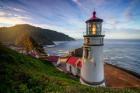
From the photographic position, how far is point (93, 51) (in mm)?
10195

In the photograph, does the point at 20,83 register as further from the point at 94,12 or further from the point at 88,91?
the point at 94,12

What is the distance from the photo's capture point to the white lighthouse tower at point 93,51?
1015 centimetres

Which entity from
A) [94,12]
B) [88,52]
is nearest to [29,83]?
[88,52]

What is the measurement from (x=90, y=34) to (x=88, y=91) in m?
5.78

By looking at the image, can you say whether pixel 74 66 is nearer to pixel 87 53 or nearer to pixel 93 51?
pixel 87 53

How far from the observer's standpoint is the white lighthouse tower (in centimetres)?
1015

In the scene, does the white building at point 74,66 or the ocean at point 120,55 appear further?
the ocean at point 120,55

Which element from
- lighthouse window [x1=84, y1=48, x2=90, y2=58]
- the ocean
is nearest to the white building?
lighthouse window [x1=84, y1=48, x2=90, y2=58]

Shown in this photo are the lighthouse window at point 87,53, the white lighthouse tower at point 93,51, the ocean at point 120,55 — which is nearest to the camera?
the white lighthouse tower at point 93,51

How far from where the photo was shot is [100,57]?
10.4 metres

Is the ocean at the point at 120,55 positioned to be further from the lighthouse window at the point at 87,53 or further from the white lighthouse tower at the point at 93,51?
the lighthouse window at the point at 87,53

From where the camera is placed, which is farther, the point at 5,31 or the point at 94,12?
the point at 5,31

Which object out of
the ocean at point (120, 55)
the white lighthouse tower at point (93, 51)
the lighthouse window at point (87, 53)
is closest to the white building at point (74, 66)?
the white lighthouse tower at point (93, 51)

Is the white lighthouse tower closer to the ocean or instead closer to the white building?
the white building
